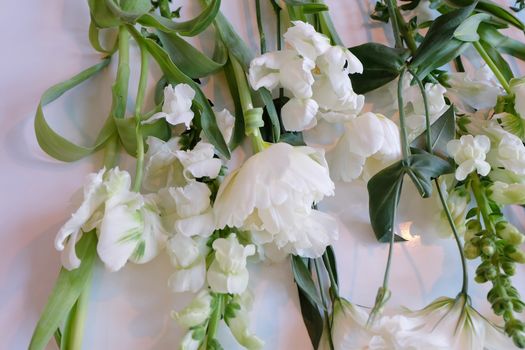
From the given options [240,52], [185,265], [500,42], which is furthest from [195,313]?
[500,42]

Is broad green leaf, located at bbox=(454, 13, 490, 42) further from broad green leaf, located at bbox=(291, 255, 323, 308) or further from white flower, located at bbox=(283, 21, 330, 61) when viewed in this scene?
broad green leaf, located at bbox=(291, 255, 323, 308)

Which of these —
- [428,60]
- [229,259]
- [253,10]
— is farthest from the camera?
[253,10]

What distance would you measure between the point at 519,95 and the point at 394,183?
0.19 meters

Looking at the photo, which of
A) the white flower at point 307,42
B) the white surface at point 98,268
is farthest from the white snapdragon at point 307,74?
the white surface at point 98,268

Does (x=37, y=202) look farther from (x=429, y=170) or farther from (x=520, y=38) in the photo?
(x=520, y=38)

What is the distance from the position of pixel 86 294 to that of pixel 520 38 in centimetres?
66

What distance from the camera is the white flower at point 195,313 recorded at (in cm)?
41

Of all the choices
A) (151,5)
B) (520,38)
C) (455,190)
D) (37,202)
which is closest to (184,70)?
(151,5)

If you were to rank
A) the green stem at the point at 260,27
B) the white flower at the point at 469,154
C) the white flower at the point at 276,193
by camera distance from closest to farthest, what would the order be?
the white flower at the point at 276,193 → the white flower at the point at 469,154 → the green stem at the point at 260,27

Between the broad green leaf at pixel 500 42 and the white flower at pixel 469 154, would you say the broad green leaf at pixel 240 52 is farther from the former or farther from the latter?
the broad green leaf at pixel 500 42

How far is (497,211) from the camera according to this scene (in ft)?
→ 1.73

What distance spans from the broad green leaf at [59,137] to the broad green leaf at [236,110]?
0.43 feet

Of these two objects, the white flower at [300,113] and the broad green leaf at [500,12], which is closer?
the white flower at [300,113]

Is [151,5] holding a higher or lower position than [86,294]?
higher
